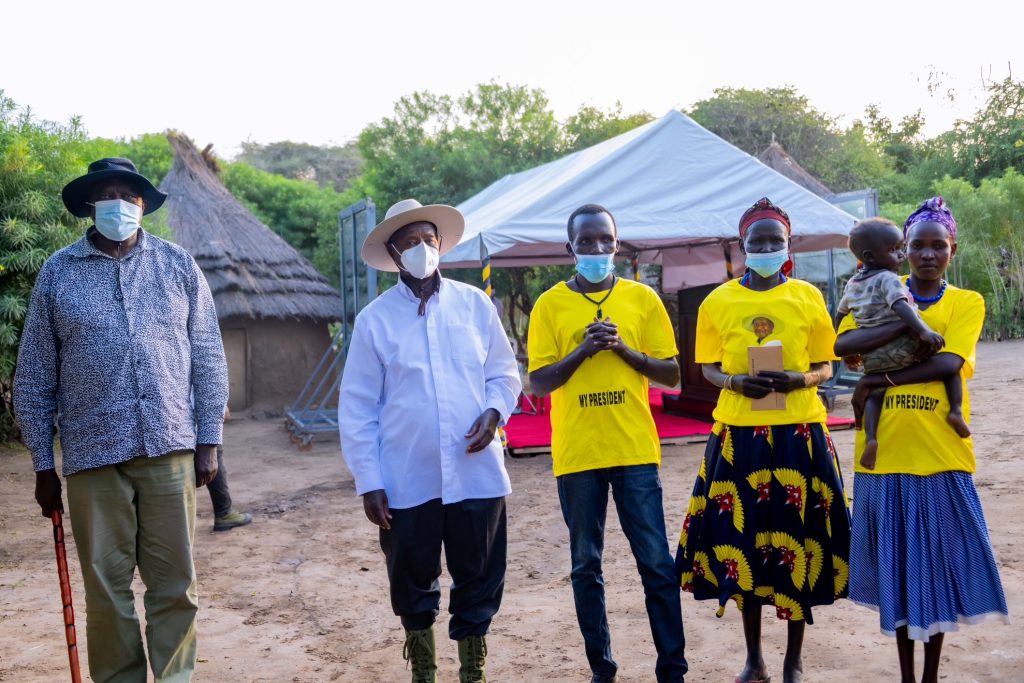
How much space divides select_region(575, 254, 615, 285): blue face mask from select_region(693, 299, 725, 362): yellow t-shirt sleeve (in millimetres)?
395

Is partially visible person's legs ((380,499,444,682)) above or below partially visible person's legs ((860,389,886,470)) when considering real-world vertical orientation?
below

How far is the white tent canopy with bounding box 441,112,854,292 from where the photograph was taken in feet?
28.3

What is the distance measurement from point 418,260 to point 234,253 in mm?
13183

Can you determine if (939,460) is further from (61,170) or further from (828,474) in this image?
(61,170)

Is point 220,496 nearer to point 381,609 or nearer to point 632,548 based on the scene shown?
point 381,609

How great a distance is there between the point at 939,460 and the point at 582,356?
122 centimetres

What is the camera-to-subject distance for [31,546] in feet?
20.7

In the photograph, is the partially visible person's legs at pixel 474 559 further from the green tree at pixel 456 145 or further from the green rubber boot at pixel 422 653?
the green tree at pixel 456 145

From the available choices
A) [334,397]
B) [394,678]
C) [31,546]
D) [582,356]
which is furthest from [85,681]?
[334,397]

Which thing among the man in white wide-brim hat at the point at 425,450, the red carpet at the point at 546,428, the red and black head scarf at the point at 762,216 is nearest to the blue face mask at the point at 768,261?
the red and black head scarf at the point at 762,216

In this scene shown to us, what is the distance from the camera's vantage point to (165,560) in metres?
3.19

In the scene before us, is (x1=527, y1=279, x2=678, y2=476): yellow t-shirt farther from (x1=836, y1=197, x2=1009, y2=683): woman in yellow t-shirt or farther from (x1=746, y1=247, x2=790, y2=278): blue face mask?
(x1=836, y1=197, x2=1009, y2=683): woman in yellow t-shirt

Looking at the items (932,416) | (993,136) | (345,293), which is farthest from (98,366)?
(993,136)

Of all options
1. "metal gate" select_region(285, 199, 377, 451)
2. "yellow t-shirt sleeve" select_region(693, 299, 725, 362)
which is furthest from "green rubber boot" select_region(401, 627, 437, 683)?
"metal gate" select_region(285, 199, 377, 451)
